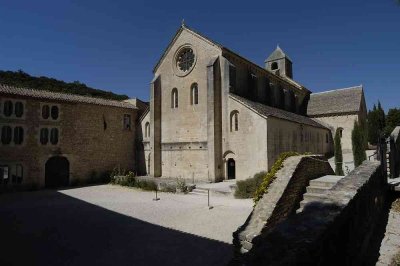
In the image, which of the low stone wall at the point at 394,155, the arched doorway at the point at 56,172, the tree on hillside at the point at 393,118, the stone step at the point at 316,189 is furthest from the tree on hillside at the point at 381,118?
the arched doorway at the point at 56,172

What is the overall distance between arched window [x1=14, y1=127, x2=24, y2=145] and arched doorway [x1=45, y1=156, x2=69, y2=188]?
2.73 meters

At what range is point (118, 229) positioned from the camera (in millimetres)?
12148

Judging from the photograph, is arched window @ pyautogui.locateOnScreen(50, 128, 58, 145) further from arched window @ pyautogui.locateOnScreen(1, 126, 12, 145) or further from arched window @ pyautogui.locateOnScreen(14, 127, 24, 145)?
arched window @ pyautogui.locateOnScreen(1, 126, 12, 145)

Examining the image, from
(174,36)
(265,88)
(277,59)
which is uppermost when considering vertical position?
(277,59)

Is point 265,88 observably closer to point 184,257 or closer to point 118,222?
point 118,222

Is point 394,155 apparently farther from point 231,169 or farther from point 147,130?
point 147,130

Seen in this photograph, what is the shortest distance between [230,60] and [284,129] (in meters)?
7.74

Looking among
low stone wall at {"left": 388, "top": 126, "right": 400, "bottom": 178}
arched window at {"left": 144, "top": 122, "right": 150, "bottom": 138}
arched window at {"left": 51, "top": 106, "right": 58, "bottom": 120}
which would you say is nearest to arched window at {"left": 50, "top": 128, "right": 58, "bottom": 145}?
arched window at {"left": 51, "top": 106, "right": 58, "bottom": 120}

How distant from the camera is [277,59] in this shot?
4544 centimetres

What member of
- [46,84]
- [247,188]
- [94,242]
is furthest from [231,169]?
[46,84]

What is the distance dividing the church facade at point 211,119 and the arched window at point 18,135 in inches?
422

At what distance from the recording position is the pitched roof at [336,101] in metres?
37.7

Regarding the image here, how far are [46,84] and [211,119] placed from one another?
144 ft

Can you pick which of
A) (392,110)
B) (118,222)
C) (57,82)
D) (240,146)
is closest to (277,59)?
(240,146)
